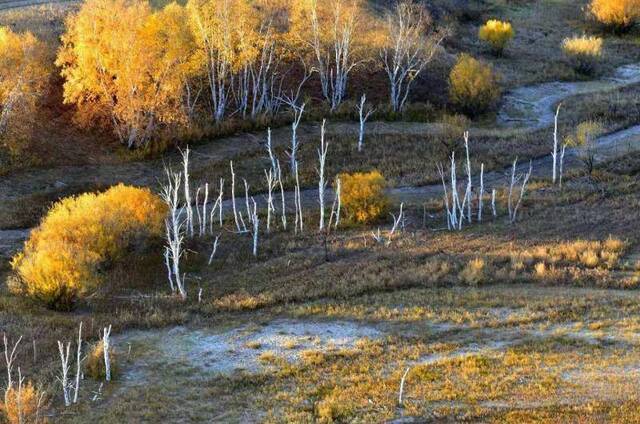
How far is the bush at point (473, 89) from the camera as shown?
57.6 m

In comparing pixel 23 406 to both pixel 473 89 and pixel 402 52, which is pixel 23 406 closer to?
pixel 402 52

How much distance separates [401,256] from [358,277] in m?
3.22

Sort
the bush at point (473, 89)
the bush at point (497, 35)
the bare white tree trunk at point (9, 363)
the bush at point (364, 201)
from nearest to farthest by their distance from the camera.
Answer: the bare white tree trunk at point (9, 363), the bush at point (364, 201), the bush at point (473, 89), the bush at point (497, 35)

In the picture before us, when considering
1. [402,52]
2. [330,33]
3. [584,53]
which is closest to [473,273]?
[402,52]

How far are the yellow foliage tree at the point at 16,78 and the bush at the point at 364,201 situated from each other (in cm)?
1952

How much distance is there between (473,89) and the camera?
188 feet

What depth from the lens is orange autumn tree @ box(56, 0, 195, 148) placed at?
46969 mm

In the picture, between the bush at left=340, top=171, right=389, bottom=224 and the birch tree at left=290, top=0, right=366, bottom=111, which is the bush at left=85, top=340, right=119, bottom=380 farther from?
the birch tree at left=290, top=0, right=366, bottom=111

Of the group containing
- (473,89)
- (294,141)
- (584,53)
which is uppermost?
(584,53)

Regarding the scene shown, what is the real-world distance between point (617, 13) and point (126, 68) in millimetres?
56546

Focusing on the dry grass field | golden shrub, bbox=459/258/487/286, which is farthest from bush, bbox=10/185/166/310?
golden shrub, bbox=459/258/487/286

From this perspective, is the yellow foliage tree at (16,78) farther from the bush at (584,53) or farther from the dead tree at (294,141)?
the bush at (584,53)

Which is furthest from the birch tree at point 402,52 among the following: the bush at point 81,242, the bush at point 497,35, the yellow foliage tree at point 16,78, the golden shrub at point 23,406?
the golden shrub at point 23,406

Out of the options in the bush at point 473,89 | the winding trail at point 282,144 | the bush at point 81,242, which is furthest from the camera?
the bush at point 473,89
